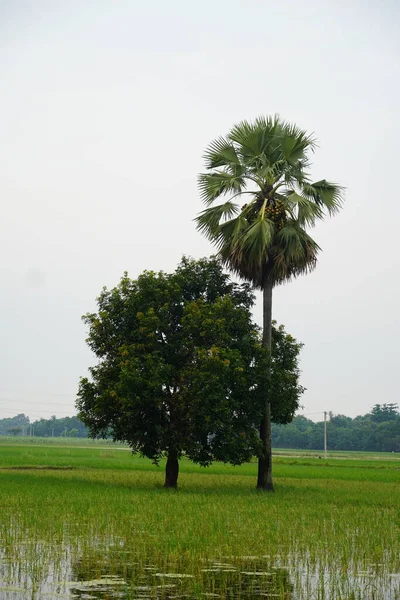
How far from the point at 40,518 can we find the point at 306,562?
8.50 metres

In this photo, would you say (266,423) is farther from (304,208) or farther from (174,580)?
(174,580)

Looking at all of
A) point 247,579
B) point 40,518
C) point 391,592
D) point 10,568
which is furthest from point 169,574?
point 40,518

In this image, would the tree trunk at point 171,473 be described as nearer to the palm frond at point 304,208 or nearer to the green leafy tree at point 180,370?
the green leafy tree at point 180,370

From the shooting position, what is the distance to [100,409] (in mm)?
34219

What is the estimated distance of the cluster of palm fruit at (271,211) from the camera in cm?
3516

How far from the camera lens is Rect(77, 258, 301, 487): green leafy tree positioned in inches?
1251

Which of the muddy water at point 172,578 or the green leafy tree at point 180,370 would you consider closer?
the muddy water at point 172,578

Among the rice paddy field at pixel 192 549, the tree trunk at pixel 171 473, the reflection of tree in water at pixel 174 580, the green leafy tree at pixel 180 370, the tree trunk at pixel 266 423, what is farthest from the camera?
the tree trunk at pixel 171 473

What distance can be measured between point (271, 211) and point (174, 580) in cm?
2463

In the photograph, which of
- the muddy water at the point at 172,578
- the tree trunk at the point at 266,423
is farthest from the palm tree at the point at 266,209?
the muddy water at the point at 172,578

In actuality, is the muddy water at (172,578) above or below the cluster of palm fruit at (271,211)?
below

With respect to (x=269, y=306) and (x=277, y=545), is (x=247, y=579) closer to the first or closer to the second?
(x=277, y=545)

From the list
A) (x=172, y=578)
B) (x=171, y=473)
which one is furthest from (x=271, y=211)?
(x=172, y=578)

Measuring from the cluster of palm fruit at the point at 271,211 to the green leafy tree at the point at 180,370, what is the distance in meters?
2.86
